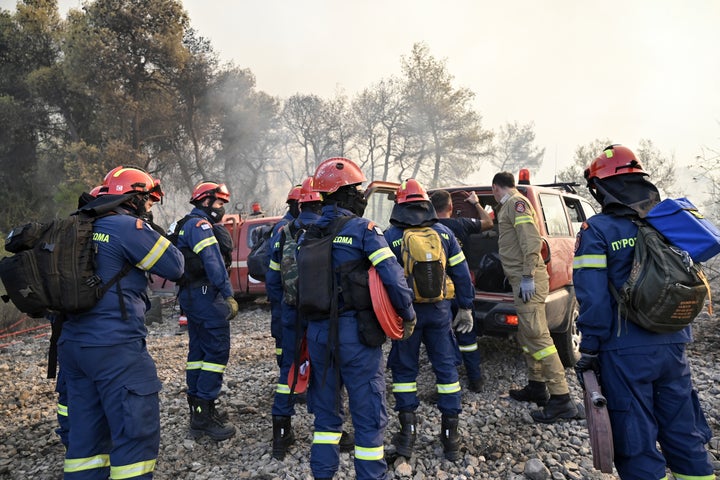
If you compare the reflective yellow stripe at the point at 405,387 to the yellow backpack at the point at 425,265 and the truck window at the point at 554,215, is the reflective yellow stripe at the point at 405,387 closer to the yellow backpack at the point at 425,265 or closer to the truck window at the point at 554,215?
the yellow backpack at the point at 425,265

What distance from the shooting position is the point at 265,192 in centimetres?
3070

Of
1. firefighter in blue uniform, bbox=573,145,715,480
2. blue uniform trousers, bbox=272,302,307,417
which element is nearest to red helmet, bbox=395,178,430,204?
blue uniform trousers, bbox=272,302,307,417

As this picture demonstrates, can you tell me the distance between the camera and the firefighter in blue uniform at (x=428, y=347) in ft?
10.4

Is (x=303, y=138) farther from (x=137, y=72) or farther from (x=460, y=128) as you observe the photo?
(x=137, y=72)

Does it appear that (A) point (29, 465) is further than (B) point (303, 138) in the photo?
No

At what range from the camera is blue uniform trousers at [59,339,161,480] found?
225cm

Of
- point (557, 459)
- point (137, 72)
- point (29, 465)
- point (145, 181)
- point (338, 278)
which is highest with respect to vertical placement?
point (137, 72)

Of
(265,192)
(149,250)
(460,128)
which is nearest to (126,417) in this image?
(149,250)

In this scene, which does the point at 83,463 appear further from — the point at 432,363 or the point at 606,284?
the point at 606,284

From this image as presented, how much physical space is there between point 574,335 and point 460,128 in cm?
2342

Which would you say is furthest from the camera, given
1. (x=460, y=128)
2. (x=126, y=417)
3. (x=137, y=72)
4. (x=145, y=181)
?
(x=460, y=128)

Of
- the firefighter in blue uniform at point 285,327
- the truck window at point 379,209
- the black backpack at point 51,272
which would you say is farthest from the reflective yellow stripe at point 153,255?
the truck window at point 379,209

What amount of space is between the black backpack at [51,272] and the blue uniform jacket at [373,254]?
132 centimetres

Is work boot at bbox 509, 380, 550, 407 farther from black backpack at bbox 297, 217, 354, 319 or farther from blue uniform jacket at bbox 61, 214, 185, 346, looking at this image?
blue uniform jacket at bbox 61, 214, 185, 346
